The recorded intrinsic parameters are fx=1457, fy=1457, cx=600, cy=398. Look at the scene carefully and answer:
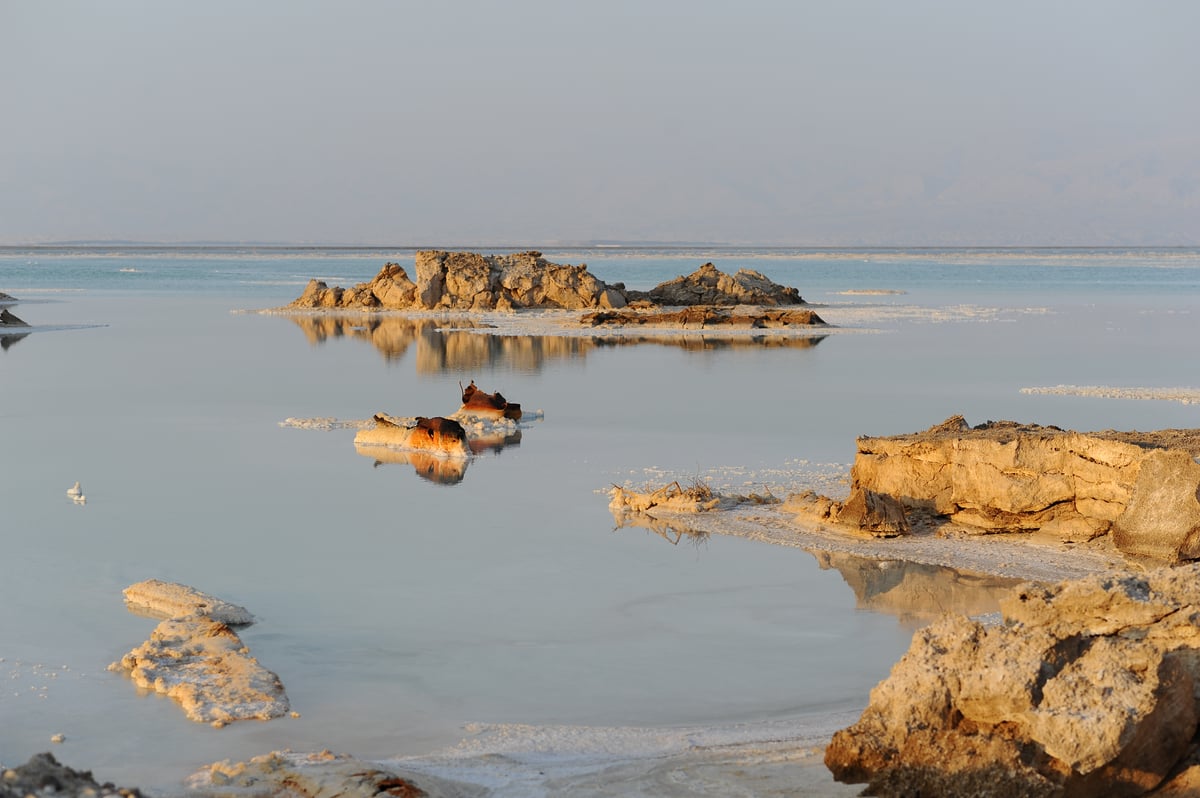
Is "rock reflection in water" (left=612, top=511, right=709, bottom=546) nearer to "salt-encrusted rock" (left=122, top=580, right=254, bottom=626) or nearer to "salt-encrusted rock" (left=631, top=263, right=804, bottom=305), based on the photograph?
"salt-encrusted rock" (left=122, top=580, right=254, bottom=626)

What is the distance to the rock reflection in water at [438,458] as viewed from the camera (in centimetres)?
1356

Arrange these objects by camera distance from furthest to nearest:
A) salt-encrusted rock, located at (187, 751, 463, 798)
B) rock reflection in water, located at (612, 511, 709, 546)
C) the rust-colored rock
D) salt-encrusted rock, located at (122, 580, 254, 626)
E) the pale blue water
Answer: the rust-colored rock < rock reflection in water, located at (612, 511, 709, 546) < salt-encrusted rock, located at (122, 580, 254, 626) < the pale blue water < salt-encrusted rock, located at (187, 751, 463, 798)

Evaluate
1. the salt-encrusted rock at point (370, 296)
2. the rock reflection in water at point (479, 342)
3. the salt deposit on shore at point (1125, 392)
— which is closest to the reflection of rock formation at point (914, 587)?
the salt deposit on shore at point (1125, 392)

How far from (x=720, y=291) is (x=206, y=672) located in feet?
116

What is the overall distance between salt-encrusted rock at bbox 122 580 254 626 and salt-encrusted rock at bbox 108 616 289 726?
0.20m

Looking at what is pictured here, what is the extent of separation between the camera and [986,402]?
18.3m

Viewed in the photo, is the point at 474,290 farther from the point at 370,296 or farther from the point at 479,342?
the point at 479,342

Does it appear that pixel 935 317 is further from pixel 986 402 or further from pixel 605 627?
pixel 605 627

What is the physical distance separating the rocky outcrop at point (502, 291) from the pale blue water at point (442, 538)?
14.2 metres

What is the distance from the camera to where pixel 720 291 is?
137ft

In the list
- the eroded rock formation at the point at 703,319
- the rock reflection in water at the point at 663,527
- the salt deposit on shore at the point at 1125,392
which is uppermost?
the eroded rock formation at the point at 703,319

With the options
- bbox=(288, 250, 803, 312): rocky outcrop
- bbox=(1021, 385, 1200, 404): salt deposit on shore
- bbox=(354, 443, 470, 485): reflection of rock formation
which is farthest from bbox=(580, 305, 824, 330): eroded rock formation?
bbox=(354, 443, 470, 485): reflection of rock formation

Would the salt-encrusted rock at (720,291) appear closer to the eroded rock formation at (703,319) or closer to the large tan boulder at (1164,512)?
the eroded rock formation at (703,319)

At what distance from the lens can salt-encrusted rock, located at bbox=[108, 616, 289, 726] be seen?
6.77 meters
